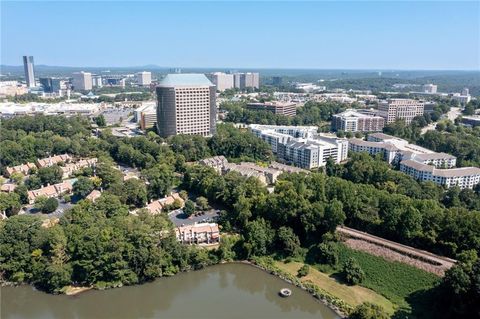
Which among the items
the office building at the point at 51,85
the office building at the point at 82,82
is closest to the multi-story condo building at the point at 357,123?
the office building at the point at 51,85

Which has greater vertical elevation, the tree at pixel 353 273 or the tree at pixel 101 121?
the tree at pixel 101 121

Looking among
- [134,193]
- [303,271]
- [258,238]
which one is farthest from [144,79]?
[303,271]

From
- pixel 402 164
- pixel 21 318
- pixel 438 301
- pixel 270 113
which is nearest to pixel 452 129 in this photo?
pixel 402 164

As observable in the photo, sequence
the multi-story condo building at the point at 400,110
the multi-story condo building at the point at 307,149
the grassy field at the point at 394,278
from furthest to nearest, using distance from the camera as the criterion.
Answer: the multi-story condo building at the point at 400,110 < the multi-story condo building at the point at 307,149 < the grassy field at the point at 394,278

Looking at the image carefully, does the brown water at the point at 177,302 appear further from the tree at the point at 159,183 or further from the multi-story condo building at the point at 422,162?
the multi-story condo building at the point at 422,162

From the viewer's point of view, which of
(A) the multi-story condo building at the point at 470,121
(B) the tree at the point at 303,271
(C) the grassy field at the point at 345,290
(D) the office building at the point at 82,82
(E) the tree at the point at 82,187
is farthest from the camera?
(D) the office building at the point at 82,82

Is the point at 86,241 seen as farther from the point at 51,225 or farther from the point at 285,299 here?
the point at 285,299

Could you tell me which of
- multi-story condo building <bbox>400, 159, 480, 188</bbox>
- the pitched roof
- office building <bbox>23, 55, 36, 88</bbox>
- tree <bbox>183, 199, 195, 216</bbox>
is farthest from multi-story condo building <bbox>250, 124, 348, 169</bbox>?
office building <bbox>23, 55, 36, 88</bbox>

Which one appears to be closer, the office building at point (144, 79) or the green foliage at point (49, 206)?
the green foliage at point (49, 206)

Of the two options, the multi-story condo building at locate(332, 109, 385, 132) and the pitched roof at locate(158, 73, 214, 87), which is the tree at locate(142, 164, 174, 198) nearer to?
the pitched roof at locate(158, 73, 214, 87)
